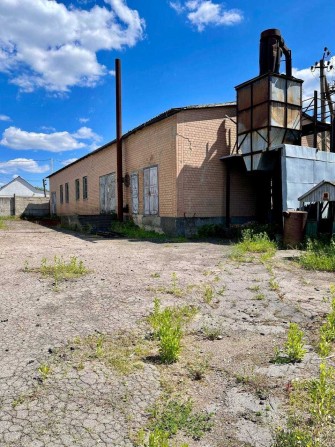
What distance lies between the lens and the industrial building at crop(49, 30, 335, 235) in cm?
1087

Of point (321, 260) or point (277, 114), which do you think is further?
point (277, 114)

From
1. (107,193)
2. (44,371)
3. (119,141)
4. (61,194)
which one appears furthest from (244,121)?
(61,194)

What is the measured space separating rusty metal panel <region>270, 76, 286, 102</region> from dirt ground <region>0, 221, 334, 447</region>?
7208mm

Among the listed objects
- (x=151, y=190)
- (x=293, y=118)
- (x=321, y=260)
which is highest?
(x=293, y=118)

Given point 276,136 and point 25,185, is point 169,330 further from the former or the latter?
point 25,185

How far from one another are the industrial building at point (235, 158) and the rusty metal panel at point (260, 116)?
3 cm

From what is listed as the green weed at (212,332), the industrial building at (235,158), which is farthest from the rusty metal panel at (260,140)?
the green weed at (212,332)

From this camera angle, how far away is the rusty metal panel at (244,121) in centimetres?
1144

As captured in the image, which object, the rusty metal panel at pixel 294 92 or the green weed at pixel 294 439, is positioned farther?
the rusty metal panel at pixel 294 92

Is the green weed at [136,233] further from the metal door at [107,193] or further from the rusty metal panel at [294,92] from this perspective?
the rusty metal panel at [294,92]

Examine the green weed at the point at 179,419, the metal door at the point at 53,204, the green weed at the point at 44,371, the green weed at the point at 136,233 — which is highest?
the metal door at the point at 53,204

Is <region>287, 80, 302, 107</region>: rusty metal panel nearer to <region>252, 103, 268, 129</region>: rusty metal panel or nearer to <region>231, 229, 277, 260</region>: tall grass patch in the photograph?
<region>252, 103, 268, 129</region>: rusty metal panel

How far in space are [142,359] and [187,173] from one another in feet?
31.6

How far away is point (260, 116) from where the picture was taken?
11.0 metres
